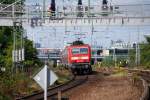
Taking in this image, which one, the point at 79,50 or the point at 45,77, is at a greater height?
the point at 45,77

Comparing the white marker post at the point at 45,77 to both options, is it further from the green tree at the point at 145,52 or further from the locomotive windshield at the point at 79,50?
the green tree at the point at 145,52

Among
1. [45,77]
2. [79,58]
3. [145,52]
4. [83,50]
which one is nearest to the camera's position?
[45,77]

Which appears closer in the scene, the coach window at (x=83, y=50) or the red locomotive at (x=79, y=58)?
the red locomotive at (x=79, y=58)

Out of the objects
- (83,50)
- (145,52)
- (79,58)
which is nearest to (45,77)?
(79,58)

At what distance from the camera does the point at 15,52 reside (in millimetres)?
40125

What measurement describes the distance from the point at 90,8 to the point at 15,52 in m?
10.0

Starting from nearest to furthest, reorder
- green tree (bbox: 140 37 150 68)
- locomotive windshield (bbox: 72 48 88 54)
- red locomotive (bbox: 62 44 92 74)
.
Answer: red locomotive (bbox: 62 44 92 74), locomotive windshield (bbox: 72 48 88 54), green tree (bbox: 140 37 150 68)

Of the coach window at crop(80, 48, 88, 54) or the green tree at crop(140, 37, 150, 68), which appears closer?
the coach window at crop(80, 48, 88, 54)

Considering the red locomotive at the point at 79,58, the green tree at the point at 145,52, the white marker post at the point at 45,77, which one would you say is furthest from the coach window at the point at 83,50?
the green tree at the point at 145,52

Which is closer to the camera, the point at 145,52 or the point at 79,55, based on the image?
the point at 79,55

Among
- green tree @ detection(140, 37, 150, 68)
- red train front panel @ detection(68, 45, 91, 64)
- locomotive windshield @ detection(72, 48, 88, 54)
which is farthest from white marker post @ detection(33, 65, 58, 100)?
green tree @ detection(140, 37, 150, 68)

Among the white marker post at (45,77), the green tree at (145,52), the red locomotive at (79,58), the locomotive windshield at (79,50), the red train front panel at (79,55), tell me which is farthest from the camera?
the green tree at (145,52)

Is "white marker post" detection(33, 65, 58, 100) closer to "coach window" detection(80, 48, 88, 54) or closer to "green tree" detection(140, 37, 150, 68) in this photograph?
"coach window" detection(80, 48, 88, 54)

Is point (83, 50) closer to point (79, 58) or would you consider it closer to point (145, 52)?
point (79, 58)
